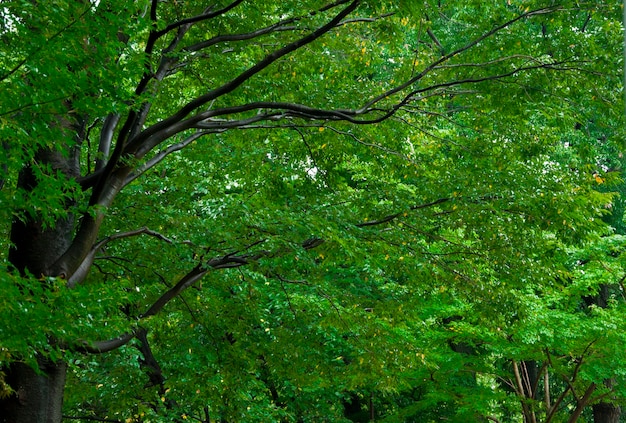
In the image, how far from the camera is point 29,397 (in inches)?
314

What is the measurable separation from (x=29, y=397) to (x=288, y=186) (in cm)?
513

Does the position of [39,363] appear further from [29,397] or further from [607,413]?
[607,413]

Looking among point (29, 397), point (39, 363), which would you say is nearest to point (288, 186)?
point (39, 363)

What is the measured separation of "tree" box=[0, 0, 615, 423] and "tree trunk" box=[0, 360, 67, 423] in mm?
17

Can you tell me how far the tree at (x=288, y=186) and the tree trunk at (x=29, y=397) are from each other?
0.7 inches

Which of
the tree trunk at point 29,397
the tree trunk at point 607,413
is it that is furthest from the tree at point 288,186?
the tree trunk at point 607,413

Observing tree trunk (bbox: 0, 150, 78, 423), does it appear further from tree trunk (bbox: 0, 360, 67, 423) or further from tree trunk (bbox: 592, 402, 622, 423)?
tree trunk (bbox: 592, 402, 622, 423)

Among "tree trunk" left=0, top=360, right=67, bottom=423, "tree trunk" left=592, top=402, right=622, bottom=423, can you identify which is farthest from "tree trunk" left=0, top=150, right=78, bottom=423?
"tree trunk" left=592, top=402, right=622, bottom=423

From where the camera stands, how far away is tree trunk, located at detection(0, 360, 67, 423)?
7.93 metres

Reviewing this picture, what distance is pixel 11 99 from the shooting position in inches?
199

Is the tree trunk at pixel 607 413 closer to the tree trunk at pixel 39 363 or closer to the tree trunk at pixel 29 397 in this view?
the tree trunk at pixel 39 363

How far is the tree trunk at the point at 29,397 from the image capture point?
26.0ft

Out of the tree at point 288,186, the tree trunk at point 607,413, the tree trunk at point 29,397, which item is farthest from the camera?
the tree trunk at point 607,413

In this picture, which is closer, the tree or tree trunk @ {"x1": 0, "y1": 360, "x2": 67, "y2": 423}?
tree trunk @ {"x1": 0, "y1": 360, "x2": 67, "y2": 423}
